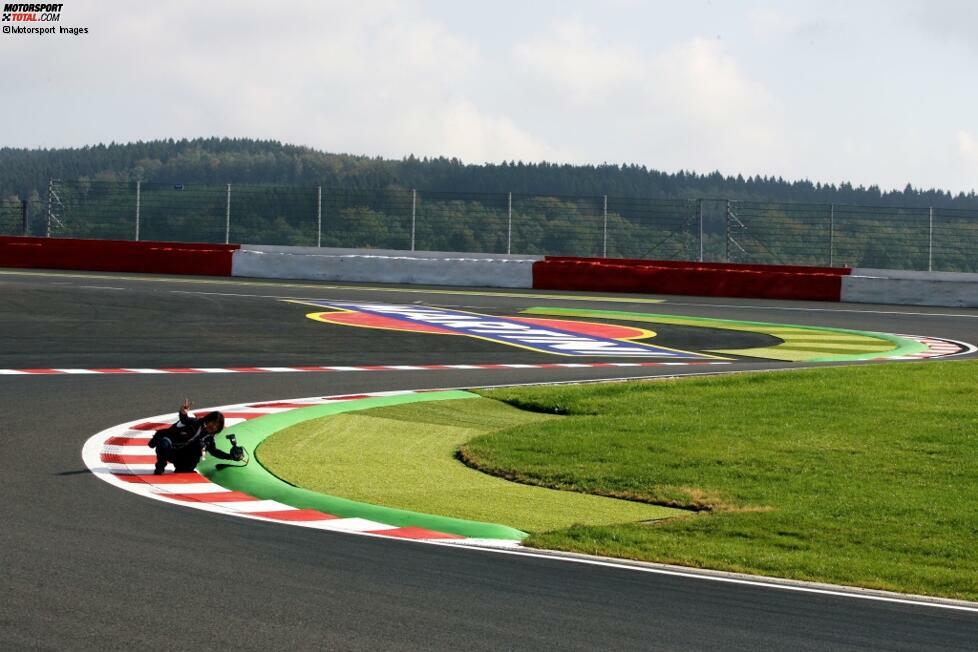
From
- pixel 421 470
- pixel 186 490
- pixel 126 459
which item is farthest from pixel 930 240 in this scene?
pixel 186 490

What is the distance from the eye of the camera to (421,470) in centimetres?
1074

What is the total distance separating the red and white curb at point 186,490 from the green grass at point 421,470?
0.63 meters

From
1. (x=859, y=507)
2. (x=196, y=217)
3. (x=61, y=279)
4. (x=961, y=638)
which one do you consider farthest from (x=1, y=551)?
(x=196, y=217)

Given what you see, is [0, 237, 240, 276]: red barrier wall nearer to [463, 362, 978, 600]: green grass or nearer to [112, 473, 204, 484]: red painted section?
[463, 362, 978, 600]: green grass

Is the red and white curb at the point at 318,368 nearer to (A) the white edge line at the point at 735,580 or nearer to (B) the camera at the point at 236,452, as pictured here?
(B) the camera at the point at 236,452

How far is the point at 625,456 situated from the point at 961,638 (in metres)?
5.17

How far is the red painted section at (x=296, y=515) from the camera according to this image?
850 centimetres

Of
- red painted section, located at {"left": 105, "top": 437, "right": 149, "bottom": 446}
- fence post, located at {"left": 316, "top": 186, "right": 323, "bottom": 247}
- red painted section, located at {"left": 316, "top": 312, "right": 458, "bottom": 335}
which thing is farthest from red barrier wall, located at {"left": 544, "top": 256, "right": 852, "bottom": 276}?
red painted section, located at {"left": 105, "top": 437, "right": 149, "bottom": 446}

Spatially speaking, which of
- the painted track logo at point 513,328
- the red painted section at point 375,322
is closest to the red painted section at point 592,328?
the painted track logo at point 513,328

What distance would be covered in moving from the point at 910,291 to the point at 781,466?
74.2 feet

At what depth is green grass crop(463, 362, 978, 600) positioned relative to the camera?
7.89 meters

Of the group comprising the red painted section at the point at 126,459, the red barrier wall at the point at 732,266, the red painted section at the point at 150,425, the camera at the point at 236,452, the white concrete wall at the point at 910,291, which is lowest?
the red painted section at the point at 126,459

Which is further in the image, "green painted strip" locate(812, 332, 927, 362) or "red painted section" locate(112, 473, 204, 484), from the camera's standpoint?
"green painted strip" locate(812, 332, 927, 362)

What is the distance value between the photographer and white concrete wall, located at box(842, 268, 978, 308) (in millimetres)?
24523
